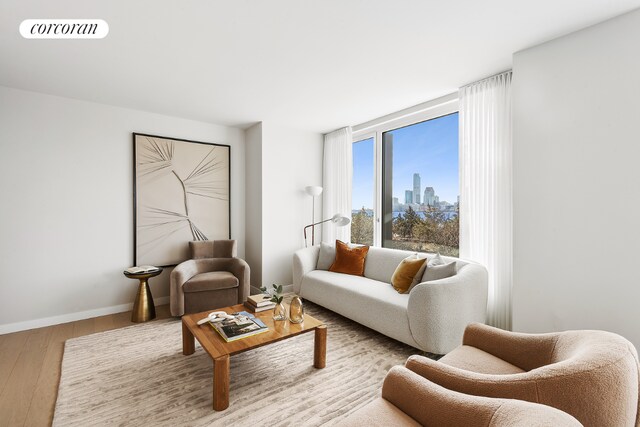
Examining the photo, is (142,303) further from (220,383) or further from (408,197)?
(408,197)

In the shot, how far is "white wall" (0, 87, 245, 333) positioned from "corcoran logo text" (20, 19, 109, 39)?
1.44 m

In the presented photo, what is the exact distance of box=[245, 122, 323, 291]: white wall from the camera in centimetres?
427

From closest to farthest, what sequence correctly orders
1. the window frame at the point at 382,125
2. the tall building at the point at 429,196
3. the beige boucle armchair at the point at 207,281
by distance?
the beige boucle armchair at the point at 207,281
the window frame at the point at 382,125
the tall building at the point at 429,196

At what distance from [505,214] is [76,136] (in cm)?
472

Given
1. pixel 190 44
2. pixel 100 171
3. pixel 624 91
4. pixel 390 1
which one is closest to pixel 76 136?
pixel 100 171

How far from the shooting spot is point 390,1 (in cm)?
178

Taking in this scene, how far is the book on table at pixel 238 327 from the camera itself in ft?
6.89

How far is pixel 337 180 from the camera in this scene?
4.68m

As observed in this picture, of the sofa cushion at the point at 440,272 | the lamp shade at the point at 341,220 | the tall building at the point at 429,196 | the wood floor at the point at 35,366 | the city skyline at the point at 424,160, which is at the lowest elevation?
the wood floor at the point at 35,366

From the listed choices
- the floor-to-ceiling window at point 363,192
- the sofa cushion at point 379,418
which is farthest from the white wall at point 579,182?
the floor-to-ceiling window at point 363,192

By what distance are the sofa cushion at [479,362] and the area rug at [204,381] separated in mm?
725

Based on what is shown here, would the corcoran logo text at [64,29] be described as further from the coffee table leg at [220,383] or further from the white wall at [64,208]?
the coffee table leg at [220,383]

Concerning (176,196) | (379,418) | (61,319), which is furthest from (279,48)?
(61,319)

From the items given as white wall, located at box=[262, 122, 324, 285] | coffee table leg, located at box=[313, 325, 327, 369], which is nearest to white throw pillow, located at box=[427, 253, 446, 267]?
coffee table leg, located at box=[313, 325, 327, 369]
